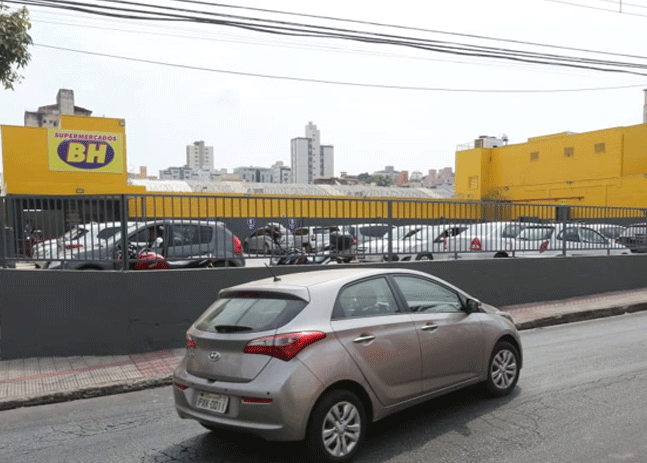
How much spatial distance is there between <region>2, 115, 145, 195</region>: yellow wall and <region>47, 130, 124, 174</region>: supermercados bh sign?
0.92ft

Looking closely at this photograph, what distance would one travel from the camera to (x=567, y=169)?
4216 centimetres

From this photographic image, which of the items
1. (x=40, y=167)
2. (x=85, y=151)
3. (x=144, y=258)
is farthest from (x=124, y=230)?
(x=85, y=151)

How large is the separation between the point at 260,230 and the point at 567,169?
38.7 metres

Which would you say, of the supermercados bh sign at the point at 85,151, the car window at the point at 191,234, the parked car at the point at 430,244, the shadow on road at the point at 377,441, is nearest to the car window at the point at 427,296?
the shadow on road at the point at 377,441

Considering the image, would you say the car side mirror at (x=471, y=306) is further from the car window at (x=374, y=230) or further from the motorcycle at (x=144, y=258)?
the motorcycle at (x=144, y=258)

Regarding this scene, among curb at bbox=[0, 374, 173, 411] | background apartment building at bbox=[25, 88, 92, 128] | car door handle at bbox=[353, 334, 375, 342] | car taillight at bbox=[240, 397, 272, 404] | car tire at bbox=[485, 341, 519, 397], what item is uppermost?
background apartment building at bbox=[25, 88, 92, 128]

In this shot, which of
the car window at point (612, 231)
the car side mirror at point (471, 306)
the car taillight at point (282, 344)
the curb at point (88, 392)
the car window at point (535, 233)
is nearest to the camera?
the car taillight at point (282, 344)

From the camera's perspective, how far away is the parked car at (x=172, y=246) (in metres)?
8.09

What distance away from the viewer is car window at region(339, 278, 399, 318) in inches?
179

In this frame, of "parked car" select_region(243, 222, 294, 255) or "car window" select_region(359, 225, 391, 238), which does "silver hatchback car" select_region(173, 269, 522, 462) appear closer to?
"parked car" select_region(243, 222, 294, 255)

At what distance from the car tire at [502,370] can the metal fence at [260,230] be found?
440 cm

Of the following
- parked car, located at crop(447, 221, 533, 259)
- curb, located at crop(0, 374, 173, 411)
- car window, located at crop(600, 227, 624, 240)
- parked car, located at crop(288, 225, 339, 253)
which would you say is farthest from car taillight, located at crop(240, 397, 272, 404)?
car window, located at crop(600, 227, 624, 240)

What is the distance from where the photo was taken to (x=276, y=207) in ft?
30.7

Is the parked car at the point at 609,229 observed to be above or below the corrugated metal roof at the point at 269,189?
below
